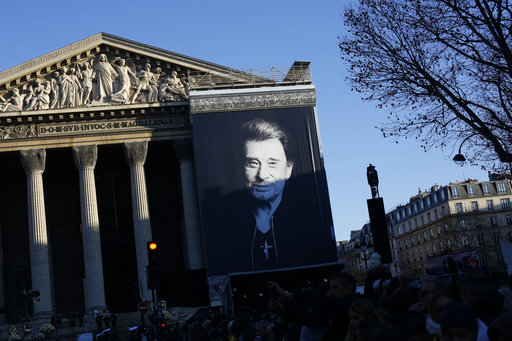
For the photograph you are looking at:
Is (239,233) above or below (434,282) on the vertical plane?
above

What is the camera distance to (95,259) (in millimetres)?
34969

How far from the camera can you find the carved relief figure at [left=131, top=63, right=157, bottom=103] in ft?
119

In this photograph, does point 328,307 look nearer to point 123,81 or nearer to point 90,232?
point 90,232

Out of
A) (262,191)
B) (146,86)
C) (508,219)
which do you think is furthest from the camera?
(508,219)

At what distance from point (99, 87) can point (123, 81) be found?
121cm

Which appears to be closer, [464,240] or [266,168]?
[266,168]

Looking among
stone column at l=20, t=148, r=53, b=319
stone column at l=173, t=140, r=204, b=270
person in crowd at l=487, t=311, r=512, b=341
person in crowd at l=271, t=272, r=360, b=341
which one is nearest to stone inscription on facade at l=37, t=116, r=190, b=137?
stone column at l=173, t=140, r=204, b=270

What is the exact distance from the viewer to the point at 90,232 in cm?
3519

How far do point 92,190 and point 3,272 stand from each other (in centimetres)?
770

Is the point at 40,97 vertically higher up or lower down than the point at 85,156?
higher up

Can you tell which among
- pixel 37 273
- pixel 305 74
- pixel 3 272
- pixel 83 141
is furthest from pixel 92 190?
pixel 305 74

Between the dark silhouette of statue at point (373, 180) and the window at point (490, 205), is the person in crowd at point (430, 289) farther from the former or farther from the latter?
the window at point (490, 205)

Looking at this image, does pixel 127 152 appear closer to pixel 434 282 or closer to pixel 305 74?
pixel 305 74

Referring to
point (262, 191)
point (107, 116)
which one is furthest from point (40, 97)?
point (262, 191)
